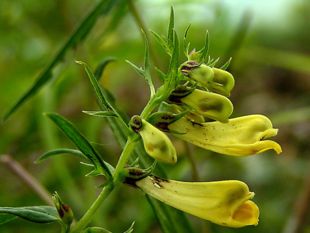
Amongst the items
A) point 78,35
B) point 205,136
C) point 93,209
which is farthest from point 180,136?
point 78,35

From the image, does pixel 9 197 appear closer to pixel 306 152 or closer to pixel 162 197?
pixel 162 197

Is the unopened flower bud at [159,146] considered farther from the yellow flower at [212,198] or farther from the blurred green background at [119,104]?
the blurred green background at [119,104]

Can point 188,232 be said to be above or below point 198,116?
below

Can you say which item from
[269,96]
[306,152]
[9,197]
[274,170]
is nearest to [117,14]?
[9,197]

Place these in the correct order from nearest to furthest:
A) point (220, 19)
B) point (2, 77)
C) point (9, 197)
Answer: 1. point (9, 197)
2. point (2, 77)
3. point (220, 19)

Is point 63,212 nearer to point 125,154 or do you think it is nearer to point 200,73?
point 125,154

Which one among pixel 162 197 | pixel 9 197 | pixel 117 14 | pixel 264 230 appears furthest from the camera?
pixel 264 230

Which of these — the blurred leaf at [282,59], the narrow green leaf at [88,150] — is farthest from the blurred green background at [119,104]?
the narrow green leaf at [88,150]

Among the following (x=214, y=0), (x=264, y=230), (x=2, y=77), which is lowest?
(x=264, y=230)

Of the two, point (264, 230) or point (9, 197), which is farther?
point (264, 230)
